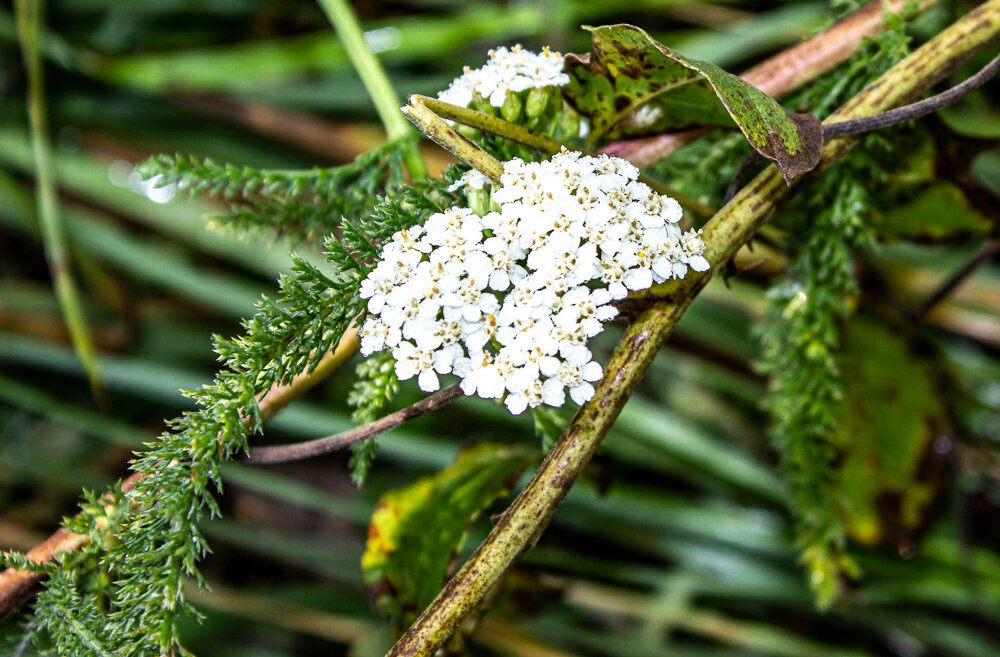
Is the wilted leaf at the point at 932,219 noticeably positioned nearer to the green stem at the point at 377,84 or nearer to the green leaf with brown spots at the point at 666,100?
the green leaf with brown spots at the point at 666,100

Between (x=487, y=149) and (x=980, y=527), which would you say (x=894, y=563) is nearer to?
(x=980, y=527)

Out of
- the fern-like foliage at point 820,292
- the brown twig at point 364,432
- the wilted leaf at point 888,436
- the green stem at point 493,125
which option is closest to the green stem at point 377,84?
the green stem at point 493,125

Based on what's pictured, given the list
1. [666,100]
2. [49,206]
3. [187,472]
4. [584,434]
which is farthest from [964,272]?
[49,206]

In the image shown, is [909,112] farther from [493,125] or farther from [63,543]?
[63,543]

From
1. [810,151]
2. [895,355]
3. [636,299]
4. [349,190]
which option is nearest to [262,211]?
[349,190]

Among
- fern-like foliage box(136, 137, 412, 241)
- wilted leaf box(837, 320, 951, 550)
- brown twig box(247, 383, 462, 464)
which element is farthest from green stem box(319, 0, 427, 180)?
wilted leaf box(837, 320, 951, 550)

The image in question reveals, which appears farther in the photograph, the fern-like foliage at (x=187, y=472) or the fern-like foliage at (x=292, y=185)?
the fern-like foliage at (x=292, y=185)

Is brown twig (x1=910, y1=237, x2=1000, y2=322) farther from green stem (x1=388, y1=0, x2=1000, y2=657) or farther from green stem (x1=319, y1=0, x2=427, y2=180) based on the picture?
green stem (x1=319, y1=0, x2=427, y2=180)
